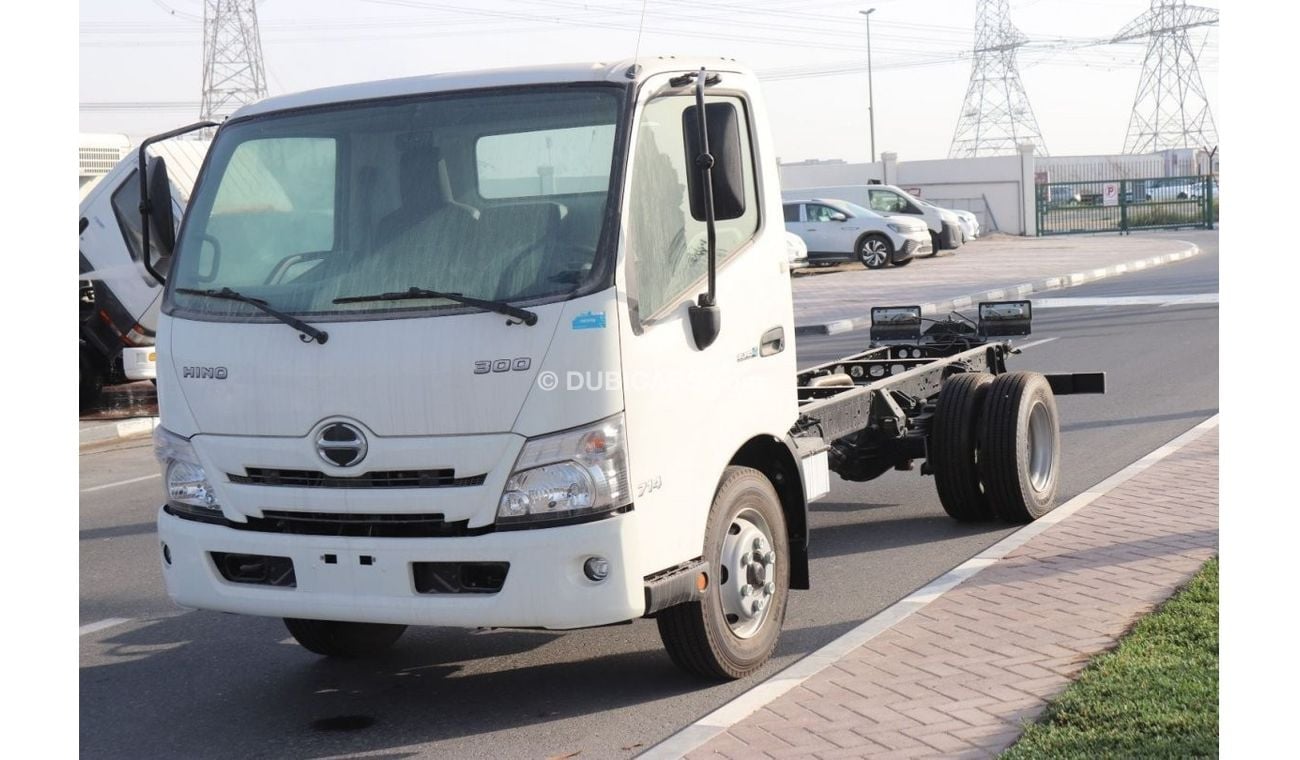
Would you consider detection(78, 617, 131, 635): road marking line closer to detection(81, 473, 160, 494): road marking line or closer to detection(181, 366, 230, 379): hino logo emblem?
detection(181, 366, 230, 379): hino logo emblem

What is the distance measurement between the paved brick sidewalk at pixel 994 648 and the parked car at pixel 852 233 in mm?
26645

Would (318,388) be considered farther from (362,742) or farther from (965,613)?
(965,613)

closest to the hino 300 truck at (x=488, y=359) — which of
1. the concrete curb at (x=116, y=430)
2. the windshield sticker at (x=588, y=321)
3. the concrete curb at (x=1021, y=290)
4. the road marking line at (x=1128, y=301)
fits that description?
the windshield sticker at (x=588, y=321)

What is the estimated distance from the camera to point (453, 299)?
4.97 metres

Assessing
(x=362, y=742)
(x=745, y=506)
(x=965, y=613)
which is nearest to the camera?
(x=362, y=742)

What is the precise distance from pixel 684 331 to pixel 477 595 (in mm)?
1157

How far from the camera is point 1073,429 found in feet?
38.2

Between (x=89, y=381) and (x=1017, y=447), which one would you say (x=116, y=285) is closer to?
(x=89, y=381)

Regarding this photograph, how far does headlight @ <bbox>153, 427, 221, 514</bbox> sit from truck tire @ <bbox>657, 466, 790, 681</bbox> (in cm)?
165

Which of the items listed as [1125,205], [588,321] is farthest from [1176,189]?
[588,321]

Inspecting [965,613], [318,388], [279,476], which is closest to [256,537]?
[279,476]

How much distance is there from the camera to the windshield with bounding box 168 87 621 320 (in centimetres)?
508

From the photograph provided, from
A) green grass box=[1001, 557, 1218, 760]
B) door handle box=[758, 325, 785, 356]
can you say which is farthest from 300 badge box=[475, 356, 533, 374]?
green grass box=[1001, 557, 1218, 760]

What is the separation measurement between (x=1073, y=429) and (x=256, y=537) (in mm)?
7962
